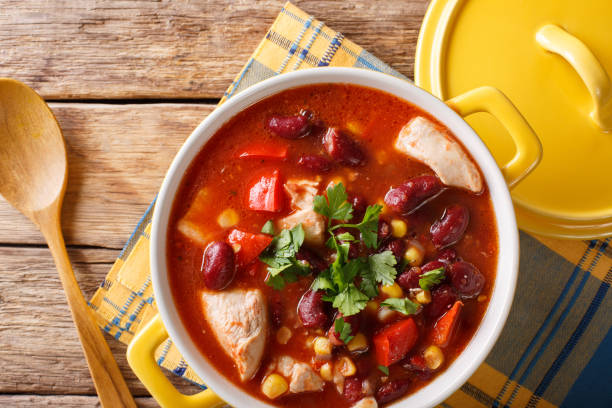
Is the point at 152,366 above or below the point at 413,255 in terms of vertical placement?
below

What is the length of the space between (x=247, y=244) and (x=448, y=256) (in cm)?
82

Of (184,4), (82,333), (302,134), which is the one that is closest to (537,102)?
(302,134)

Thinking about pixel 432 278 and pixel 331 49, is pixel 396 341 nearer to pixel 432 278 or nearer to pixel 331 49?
pixel 432 278

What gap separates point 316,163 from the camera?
201cm

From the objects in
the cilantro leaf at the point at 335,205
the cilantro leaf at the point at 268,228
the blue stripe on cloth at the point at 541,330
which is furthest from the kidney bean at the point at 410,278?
the blue stripe on cloth at the point at 541,330

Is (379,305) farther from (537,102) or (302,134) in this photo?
(537,102)

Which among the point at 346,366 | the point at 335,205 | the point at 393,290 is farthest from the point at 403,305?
the point at 335,205

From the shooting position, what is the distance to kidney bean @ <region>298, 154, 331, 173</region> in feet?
6.61

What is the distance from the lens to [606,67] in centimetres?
244

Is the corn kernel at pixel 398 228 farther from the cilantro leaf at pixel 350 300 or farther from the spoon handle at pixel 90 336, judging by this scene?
the spoon handle at pixel 90 336

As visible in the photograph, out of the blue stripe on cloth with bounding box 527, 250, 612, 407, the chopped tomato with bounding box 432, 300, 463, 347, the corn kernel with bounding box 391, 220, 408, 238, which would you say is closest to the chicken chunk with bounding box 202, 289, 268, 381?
the corn kernel with bounding box 391, 220, 408, 238

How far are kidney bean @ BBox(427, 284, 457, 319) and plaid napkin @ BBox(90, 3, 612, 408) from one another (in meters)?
0.80

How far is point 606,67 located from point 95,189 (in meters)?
2.70

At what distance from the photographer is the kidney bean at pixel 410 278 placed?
203 centimetres
